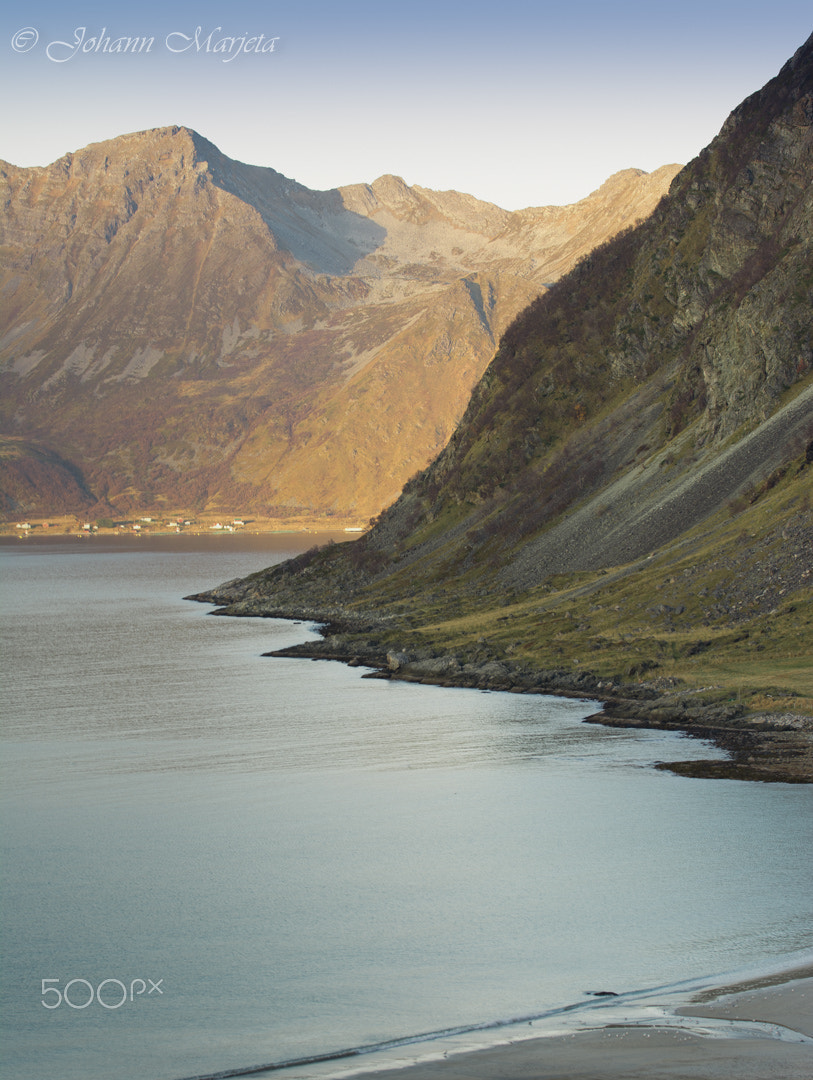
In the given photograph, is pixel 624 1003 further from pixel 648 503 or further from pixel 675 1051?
pixel 648 503

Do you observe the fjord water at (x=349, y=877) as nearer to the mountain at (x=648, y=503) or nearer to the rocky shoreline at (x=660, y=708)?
the rocky shoreline at (x=660, y=708)

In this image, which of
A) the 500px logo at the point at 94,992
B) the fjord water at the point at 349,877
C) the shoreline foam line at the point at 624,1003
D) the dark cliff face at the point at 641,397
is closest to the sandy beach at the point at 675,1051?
the shoreline foam line at the point at 624,1003

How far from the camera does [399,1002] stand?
25.2m

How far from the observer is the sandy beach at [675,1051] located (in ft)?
65.1

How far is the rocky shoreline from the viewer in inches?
1882

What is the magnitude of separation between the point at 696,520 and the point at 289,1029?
234ft

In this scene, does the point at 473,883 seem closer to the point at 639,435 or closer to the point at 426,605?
the point at 426,605

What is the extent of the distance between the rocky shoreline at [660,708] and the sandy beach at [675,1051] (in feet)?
75.0

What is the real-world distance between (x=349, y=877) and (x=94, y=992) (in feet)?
34.9

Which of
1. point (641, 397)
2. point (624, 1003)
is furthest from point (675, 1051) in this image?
point (641, 397)

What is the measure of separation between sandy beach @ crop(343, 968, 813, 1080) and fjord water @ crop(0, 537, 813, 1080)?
240 centimetres

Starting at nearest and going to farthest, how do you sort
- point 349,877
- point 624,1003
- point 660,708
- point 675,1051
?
point 675,1051
point 624,1003
point 349,877
point 660,708

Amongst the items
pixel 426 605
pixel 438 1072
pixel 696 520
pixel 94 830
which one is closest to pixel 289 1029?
pixel 438 1072

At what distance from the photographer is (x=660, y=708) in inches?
2346
